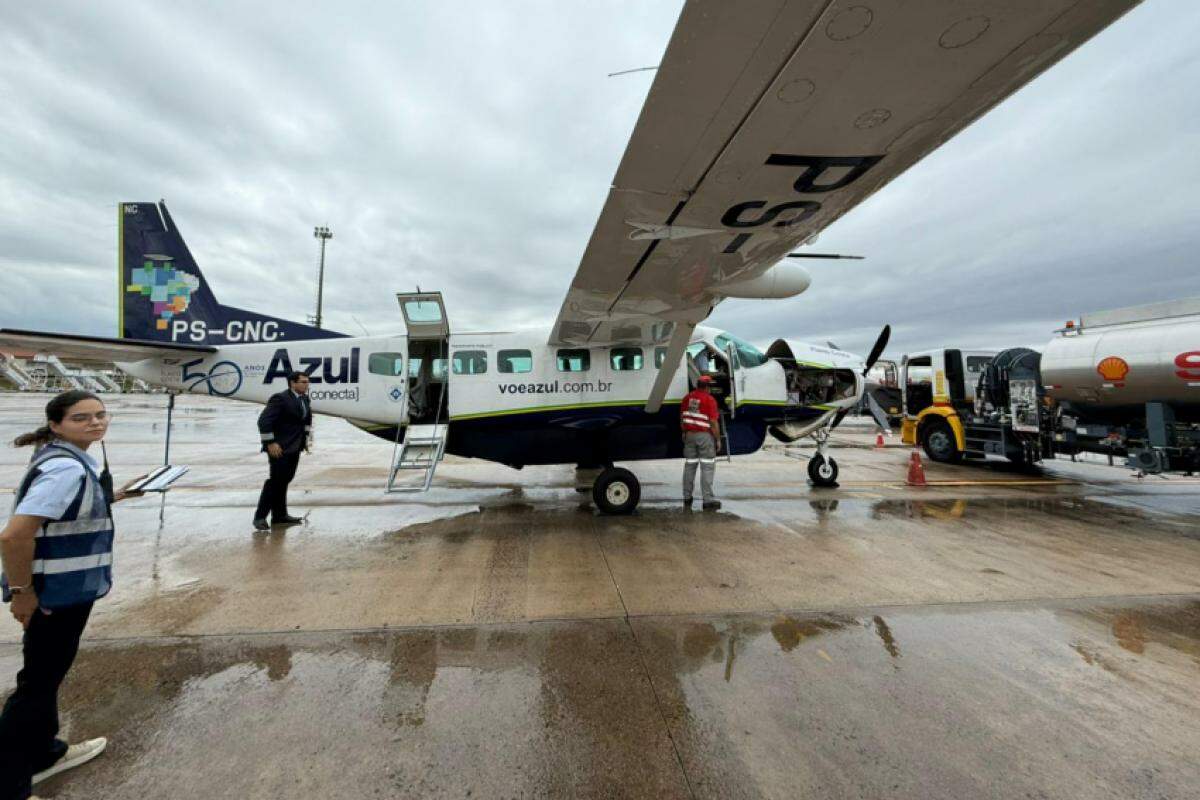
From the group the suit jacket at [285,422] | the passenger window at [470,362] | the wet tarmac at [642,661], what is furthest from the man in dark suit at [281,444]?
the passenger window at [470,362]

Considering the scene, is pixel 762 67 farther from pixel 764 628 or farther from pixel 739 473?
pixel 739 473

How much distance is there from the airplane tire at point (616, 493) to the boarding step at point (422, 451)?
87.5 inches

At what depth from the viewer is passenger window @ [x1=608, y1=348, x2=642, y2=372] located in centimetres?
746

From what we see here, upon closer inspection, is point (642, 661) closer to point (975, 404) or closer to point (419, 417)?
point (419, 417)

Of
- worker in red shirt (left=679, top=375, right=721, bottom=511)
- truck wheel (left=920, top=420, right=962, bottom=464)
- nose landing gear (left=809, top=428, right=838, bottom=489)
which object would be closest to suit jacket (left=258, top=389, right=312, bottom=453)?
worker in red shirt (left=679, top=375, right=721, bottom=511)

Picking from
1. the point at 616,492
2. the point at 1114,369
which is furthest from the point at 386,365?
the point at 1114,369

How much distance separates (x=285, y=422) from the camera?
604cm

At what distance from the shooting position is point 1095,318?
8.45 meters

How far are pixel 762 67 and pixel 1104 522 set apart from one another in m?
8.14

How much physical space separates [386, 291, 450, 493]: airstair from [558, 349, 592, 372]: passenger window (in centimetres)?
172

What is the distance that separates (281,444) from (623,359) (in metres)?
4.70

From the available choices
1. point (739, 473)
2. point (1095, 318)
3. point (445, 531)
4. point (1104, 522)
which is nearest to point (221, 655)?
point (445, 531)

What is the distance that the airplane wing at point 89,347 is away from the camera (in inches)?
234

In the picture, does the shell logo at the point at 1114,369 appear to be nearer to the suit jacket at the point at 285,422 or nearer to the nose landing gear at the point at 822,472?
the nose landing gear at the point at 822,472
